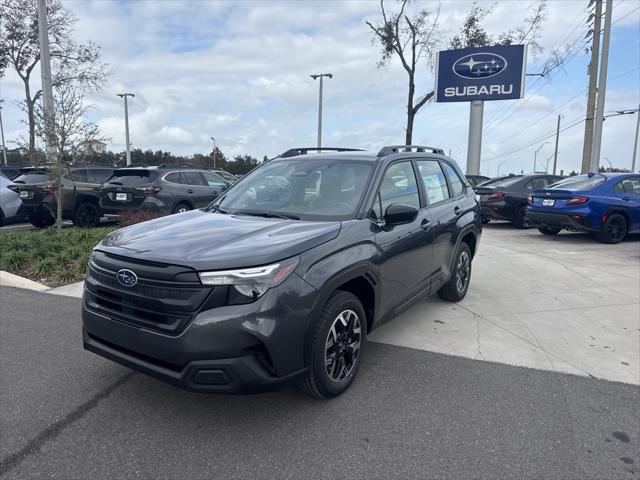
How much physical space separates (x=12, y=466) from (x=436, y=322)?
12.4ft

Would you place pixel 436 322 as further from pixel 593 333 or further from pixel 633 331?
pixel 633 331

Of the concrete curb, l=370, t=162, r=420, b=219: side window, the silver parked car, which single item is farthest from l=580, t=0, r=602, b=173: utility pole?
the silver parked car

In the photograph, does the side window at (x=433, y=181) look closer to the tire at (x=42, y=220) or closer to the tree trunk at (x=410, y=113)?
the tire at (x=42, y=220)

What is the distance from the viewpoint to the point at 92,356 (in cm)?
391

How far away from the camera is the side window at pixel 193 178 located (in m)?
11.3

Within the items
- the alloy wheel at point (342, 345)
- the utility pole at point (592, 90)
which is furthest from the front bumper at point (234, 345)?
the utility pole at point (592, 90)

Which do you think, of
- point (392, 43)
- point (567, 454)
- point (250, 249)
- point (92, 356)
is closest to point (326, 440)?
point (250, 249)

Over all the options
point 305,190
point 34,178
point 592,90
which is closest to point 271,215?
point 305,190

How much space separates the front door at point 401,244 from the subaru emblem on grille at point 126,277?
173cm

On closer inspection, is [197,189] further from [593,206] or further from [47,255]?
[593,206]

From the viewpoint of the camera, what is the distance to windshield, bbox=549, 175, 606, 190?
10.0 meters

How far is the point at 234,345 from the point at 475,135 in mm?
20794

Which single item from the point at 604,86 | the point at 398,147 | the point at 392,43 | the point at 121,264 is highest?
the point at 392,43

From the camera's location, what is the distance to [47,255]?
7191 mm
